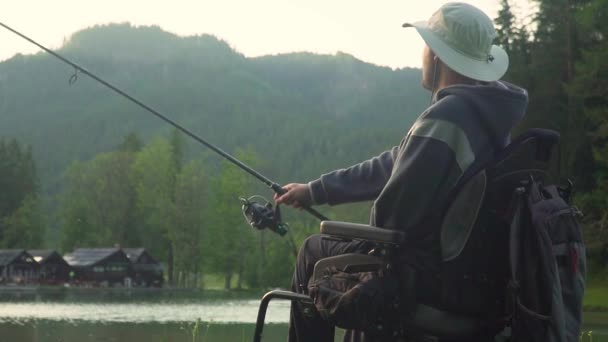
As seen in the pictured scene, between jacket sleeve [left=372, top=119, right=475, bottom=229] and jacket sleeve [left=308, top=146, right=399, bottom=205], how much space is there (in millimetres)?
634

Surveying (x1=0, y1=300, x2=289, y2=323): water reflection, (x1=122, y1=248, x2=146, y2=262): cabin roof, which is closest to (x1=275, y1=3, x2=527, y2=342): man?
(x1=0, y1=300, x2=289, y2=323): water reflection

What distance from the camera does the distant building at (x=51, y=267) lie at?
64688 millimetres

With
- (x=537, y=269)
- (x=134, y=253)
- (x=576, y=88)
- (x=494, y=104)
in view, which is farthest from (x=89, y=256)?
(x=537, y=269)

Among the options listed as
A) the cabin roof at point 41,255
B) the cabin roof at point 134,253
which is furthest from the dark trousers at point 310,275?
the cabin roof at point 134,253

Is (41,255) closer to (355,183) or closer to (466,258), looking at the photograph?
(355,183)

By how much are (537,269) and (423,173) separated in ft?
1.55

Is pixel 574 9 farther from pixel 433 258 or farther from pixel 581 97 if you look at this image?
pixel 433 258

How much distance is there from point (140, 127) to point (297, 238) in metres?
122

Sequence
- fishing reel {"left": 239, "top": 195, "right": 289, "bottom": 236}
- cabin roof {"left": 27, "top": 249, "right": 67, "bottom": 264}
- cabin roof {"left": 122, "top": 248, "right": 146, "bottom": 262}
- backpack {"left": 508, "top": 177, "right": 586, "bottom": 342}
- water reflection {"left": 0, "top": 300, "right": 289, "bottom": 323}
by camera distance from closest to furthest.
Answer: backpack {"left": 508, "top": 177, "right": 586, "bottom": 342}
fishing reel {"left": 239, "top": 195, "right": 289, "bottom": 236}
water reflection {"left": 0, "top": 300, "right": 289, "bottom": 323}
cabin roof {"left": 27, "top": 249, "right": 67, "bottom": 264}
cabin roof {"left": 122, "top": 248, "right": 146, "bottom": 262}

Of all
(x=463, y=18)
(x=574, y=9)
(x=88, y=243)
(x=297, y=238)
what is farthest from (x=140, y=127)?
(x=463, y=18)

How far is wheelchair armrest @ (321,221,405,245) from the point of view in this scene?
2.91 metres

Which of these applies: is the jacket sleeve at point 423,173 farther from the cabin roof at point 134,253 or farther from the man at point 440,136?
the cabin roof at point 134,253

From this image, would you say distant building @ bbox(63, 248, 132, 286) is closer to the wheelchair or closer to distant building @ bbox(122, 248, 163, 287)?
distant building @ bbox(122, 248, 163, 287)

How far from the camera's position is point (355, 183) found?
3729mm
